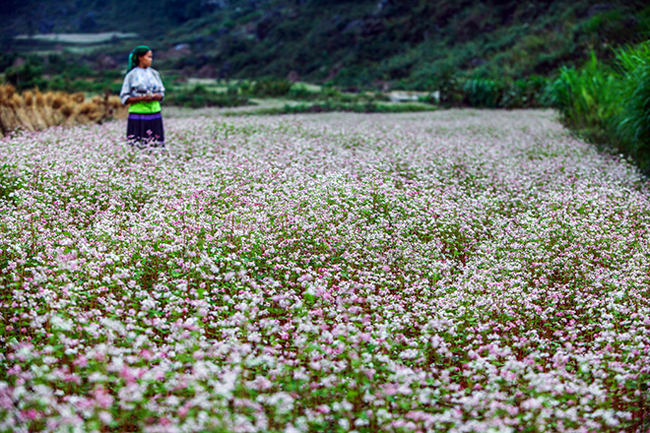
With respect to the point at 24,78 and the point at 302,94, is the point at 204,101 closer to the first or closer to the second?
the point at 302,94

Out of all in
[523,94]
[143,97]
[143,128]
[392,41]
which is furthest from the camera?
[392,41]

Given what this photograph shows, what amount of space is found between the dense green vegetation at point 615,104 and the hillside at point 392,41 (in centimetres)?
1373

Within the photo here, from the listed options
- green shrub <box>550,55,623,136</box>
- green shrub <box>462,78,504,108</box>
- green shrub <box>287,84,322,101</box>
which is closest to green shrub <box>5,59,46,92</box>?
green shrub <box>287,84,322,101</box>

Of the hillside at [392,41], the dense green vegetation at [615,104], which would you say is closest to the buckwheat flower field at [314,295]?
the dense green vegetation at [615,104]

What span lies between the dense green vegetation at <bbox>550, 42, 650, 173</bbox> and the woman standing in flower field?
30.2 feet

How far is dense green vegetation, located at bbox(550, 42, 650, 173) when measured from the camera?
10367 millimetres

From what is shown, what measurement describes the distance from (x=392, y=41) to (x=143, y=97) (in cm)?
6486

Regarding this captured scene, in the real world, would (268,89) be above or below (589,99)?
above

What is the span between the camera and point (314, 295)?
176 inches

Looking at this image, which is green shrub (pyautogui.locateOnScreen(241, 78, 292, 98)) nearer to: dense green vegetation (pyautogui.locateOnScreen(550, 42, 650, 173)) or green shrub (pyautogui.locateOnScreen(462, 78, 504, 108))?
green shrub (pyautogui.locateOnScreen(462, 78, 504, 108))

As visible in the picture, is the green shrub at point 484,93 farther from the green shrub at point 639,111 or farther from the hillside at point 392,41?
the green shrub at point 639,111

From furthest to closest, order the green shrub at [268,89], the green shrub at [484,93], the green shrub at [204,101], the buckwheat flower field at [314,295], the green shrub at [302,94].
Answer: the green shrub at [268,89] < the green shrub at [302,94] < the green shrub at [484,93] < the green shrub at [204,101] < the buckwheat flower field at [314,295]

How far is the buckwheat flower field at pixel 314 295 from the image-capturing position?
3.15 metres

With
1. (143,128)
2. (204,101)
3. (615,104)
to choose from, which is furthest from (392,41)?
(143,128)
